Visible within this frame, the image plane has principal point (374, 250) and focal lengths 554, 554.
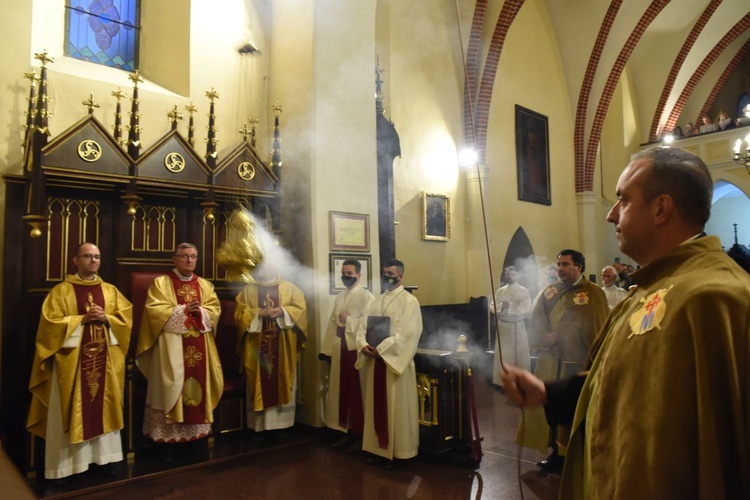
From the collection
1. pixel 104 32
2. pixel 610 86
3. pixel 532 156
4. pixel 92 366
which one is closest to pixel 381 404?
pixel 92 366

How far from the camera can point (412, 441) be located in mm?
4438

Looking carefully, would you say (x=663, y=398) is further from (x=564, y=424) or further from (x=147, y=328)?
(x=147, y=328)

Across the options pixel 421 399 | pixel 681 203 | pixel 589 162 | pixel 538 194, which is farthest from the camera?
pixel 589 162

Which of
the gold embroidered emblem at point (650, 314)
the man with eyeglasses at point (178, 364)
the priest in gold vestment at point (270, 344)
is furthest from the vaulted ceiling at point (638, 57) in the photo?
the gold embroidered emblem at point (650, 314)

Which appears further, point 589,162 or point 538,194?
point 589,162

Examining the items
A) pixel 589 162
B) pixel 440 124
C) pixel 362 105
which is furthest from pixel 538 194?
pixel 362 105

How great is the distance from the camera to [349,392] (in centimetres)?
496

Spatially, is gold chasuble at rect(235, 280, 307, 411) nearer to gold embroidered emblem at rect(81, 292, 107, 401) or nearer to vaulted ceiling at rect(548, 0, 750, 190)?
gold embroidered emblem at rect(81, 292, 107, 401)

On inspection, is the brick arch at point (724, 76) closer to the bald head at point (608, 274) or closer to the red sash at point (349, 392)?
the bald head at point (608, 274)

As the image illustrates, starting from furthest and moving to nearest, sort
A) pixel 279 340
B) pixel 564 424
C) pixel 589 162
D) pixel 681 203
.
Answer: pixel 589 162 → pixel 279 340 → pixel 564 424 → pixel 681 203

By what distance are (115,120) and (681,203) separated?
5.01 m

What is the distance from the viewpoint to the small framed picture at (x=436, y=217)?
8906 millimetres

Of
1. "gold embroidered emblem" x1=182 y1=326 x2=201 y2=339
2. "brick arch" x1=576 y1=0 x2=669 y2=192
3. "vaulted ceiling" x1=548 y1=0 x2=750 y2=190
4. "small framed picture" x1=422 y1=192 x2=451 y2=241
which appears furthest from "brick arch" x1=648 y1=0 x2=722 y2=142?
"gold embroidered emblem" x1=182 y1=326 x2=201 y2=339

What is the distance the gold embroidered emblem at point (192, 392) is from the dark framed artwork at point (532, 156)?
8.18 meters
